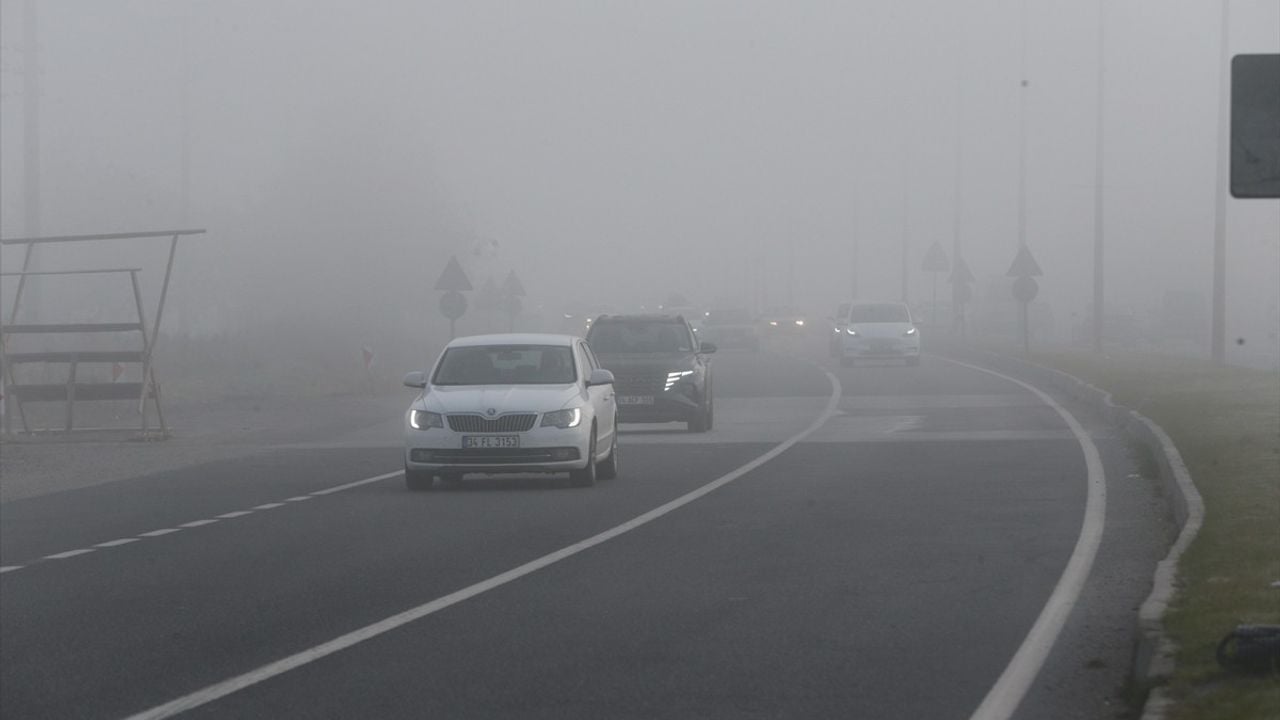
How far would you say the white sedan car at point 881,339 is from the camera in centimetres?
5012

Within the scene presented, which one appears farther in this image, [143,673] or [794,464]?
[794,464]

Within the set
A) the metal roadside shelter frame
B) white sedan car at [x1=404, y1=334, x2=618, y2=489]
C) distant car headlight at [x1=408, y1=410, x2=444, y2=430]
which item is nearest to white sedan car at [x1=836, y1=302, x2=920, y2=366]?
the metal roadside shelter frame

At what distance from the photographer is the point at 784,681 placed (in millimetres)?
8219

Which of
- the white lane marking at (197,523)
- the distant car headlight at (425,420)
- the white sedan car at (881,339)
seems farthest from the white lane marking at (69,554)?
the white sedan car at (881,339)

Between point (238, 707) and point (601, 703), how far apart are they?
60.3 inches

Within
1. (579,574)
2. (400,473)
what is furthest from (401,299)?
(579,574)

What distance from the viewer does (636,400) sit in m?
26.9

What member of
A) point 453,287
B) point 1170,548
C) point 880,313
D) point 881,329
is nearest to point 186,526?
point 1170,548

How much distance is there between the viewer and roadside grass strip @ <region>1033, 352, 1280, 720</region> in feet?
23.9

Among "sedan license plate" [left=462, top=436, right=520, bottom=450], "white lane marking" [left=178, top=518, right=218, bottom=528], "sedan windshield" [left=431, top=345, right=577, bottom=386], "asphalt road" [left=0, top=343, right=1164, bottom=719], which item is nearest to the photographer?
"asphalt road" [left=0, top=343, right=1164, bottom=719]

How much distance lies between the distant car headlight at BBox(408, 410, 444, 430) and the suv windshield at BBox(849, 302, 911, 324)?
33.9 metres

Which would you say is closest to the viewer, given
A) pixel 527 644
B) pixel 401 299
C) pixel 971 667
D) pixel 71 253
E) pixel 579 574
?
pixel 971 667

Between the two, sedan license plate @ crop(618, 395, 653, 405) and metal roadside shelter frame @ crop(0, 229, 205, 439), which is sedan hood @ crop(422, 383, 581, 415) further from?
metal roadside shelter frame @ crop(0, 229, 205, 439)

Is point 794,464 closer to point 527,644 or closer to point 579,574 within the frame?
point 579,574
